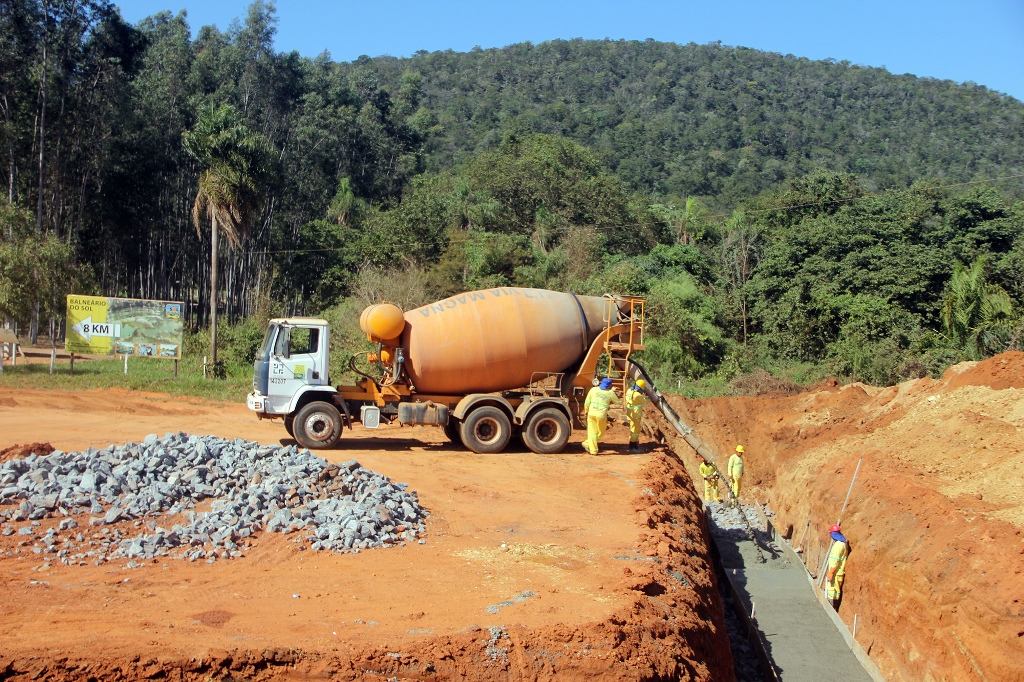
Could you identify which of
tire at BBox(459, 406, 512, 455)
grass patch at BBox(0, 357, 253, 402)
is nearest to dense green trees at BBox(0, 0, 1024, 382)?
grass patch at BBox(0, 357, 253, 402)

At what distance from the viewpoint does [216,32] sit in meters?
60.9

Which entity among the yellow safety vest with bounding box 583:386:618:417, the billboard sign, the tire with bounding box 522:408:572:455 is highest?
the billboard sign

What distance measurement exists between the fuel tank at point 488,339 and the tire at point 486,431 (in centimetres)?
53

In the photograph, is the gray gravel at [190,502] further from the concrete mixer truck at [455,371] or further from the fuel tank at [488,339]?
the fuel tank at [488,339]

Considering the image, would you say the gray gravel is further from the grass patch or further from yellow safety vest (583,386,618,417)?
the grass patch

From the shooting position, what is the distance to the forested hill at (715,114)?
74500 millimetres

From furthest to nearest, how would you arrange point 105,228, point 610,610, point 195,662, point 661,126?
point 661,126 < point 105,228 < point 610,610 < point 195,662

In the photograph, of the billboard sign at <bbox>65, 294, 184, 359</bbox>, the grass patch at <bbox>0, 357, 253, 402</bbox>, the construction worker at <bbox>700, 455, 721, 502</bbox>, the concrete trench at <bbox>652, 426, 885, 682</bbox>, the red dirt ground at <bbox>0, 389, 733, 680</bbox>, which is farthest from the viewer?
the billboard sign at <bbox>65, 294, 184, 359</bbox>

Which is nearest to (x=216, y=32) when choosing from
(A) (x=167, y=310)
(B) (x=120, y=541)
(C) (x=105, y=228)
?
(C) (x=105, y=228)

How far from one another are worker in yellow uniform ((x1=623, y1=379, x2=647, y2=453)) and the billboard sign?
44.9 ft

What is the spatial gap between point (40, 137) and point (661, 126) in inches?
2426

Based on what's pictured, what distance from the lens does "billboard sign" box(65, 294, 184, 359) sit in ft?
78.1

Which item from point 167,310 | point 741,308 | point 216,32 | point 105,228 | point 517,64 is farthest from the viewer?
point 517,64

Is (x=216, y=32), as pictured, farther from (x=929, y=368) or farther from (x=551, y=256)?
(x=929, y=368)
